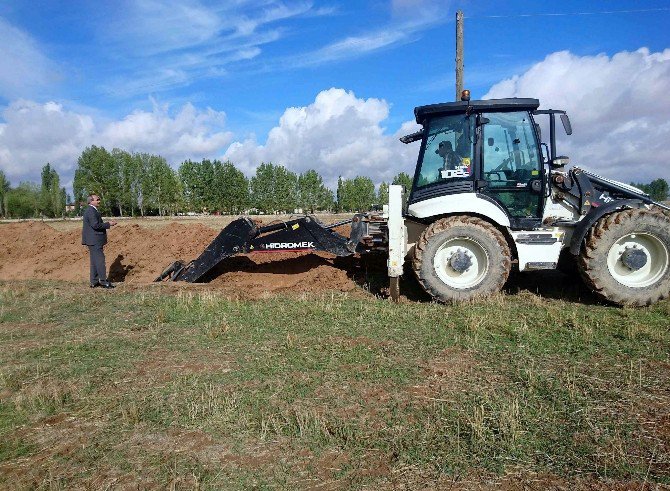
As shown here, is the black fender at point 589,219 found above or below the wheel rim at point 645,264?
above

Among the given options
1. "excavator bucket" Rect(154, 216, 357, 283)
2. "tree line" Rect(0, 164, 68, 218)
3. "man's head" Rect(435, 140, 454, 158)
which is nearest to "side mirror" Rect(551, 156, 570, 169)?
"man's head" Rect(435, 140, 454, 158)

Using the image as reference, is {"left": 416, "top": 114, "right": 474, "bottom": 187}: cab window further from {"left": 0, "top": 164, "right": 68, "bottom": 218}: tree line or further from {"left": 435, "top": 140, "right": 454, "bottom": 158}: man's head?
{"left": 0, "top": 164, "right": 68, "bottom": 218}: tree line

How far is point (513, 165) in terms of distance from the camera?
7.29m

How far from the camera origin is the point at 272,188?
241ft

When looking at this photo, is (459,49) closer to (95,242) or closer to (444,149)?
(444,149)

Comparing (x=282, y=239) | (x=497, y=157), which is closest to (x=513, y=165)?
(x=497, y=157)

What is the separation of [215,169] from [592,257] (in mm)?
67792

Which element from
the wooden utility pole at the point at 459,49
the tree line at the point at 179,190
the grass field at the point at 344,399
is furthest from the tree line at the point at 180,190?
the grass field at the point at 344,399

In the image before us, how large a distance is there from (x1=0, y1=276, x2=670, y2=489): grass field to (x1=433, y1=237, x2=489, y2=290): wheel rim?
1.76 ft

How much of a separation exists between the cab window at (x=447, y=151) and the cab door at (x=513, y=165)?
9.5 inches

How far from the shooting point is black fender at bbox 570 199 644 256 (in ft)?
22.2

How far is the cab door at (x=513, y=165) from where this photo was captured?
23.7 ft

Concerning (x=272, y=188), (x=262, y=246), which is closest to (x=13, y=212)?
(x=272, y=188)

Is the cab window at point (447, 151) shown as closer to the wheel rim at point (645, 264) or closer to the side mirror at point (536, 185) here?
the side mirror at point (536, 185)
